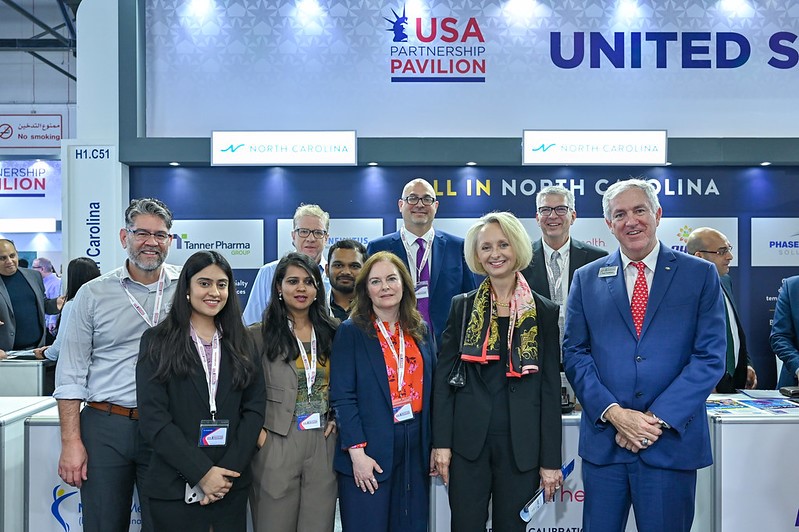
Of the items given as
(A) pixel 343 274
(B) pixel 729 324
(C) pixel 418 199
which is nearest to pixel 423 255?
(C) pixel 418 199

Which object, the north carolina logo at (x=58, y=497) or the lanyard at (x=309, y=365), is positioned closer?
the lanyard at (x=309, y=365)

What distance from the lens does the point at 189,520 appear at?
7.30 feet

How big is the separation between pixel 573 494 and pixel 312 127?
4549 millimetres

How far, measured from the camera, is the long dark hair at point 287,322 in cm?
248

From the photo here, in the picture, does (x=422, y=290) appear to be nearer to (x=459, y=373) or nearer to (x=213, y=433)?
(x=459, y=373)

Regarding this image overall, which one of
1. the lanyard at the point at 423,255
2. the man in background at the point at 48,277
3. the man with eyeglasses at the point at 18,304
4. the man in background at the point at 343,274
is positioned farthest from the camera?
the man in background at the point at 48,277

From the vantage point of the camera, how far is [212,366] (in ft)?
7.54

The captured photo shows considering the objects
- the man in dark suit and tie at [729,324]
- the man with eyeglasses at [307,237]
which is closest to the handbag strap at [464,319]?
the man with eyeglasses at [307,237]

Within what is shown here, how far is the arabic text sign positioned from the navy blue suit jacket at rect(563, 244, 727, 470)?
44.0 ft

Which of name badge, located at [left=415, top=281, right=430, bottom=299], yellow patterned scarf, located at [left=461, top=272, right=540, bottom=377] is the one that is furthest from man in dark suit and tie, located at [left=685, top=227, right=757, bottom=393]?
yellow patterned scarf, located at [left=461, top=272, right=540, bottom=377]

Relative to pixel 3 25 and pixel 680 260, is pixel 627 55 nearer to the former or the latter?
pixel 680 260

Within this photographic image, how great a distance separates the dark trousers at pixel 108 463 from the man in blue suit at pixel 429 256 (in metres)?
1.61

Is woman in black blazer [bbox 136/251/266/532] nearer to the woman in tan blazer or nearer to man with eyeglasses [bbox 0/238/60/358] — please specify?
the woman in tan blazer

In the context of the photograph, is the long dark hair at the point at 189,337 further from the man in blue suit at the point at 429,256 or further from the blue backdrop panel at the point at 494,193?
the blue backdrop panel at the point at 494,193
